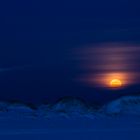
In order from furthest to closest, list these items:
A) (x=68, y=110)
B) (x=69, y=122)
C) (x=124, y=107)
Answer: (x=124, y=107), (x=68, y=110), (x=69, y=122)

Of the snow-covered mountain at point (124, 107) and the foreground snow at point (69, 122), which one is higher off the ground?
the snow-covered mountain at point (124, 107)

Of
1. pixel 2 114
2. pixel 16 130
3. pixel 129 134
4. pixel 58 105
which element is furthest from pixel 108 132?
pixel 58 105

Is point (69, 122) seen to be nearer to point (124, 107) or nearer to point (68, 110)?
point (68, 110)

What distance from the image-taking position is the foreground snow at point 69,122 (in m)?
24.7

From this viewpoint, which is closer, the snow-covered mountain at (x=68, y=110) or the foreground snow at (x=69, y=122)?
the foreground snow at (x=69, y=122)

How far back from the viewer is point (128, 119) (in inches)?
1314

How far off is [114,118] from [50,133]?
965cm

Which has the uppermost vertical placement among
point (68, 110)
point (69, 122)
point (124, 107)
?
point (124, 107)

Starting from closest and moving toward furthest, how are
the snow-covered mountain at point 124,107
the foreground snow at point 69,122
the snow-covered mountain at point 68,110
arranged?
the foreground snow at point 69,122 < the snow-covered mountain at point 68,110 < the snow-covered mountain at point 124,107

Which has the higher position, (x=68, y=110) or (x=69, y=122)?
(x=68, y=110)

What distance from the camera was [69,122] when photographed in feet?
105

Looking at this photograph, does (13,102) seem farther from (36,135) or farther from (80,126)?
(36,135)

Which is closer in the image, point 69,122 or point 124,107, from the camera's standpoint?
point 69,122

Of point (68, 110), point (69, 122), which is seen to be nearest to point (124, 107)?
point (68, 110)
